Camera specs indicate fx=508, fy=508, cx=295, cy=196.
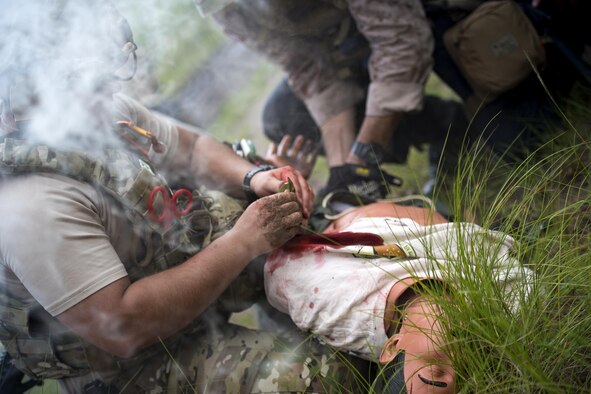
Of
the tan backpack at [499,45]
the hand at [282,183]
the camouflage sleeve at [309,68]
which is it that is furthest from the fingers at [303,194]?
the tan backpack at [499,45]

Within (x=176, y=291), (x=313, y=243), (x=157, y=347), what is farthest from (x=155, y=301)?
(x=313, y=243)

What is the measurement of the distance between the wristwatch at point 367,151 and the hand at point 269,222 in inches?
41.7

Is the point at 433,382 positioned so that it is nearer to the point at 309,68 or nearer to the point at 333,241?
the point at 333,241

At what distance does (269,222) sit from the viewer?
180 cm

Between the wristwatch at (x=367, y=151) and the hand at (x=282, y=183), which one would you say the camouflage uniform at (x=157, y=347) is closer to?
the hand at (x=282, y=183)

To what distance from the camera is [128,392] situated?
183 centimetres

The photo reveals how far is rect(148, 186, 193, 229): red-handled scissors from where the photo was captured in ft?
5.74

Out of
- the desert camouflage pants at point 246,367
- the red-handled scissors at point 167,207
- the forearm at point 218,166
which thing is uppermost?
the red-handled scissors at point 167,207

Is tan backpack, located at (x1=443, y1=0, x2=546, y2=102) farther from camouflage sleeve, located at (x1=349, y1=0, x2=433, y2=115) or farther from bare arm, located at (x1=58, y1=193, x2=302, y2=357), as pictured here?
bare arm, located at (x1=58, y1=193, x2=302, y2=357)

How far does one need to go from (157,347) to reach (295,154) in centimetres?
134

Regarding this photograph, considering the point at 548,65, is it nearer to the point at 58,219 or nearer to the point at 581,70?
the point at 581,70

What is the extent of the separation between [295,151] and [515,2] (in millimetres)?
1472

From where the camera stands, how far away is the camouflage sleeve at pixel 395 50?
2.67 meters

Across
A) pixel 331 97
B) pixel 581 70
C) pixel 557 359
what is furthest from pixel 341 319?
pixel 581 70
